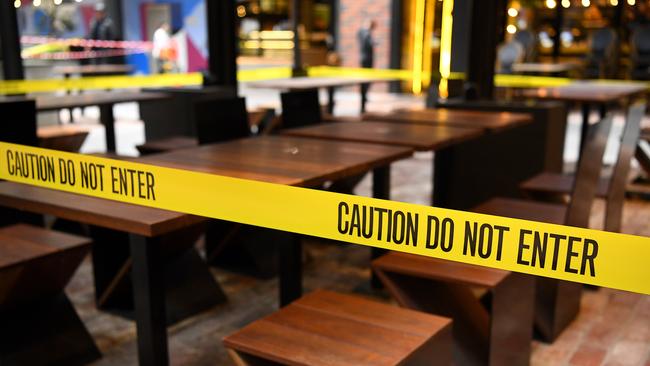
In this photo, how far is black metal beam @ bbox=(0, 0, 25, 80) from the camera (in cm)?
568

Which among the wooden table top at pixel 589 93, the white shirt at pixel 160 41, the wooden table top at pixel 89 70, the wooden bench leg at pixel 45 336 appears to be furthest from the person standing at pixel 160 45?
the wooden bench leg at pixel 45 336

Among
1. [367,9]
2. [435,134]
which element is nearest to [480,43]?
[435,134]

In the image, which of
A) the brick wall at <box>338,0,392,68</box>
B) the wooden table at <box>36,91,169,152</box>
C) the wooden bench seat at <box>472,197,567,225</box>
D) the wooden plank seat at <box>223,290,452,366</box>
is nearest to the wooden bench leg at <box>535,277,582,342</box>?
the wooden bench seat at <box>472,197,567,225</box>

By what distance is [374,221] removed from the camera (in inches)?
68.1

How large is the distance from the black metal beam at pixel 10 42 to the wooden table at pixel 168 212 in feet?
11.1

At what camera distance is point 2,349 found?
268cm

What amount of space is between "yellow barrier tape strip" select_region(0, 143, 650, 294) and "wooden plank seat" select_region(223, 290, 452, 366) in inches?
14.2

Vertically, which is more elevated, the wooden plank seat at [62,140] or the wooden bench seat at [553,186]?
the wooden plank seat at [62,140]

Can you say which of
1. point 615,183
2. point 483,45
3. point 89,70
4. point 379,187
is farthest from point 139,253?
point 89,70

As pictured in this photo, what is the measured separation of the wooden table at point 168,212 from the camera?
2145mm

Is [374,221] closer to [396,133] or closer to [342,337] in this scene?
[342,337]

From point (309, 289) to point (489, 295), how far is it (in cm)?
120

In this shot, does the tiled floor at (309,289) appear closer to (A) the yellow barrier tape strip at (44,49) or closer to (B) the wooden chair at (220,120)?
(B) the wooden chair at (220,120)

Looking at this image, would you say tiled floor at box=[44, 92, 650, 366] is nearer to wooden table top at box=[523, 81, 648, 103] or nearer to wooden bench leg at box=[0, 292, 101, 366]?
wooden bench leg at box=[0, 292, 101, 366]
